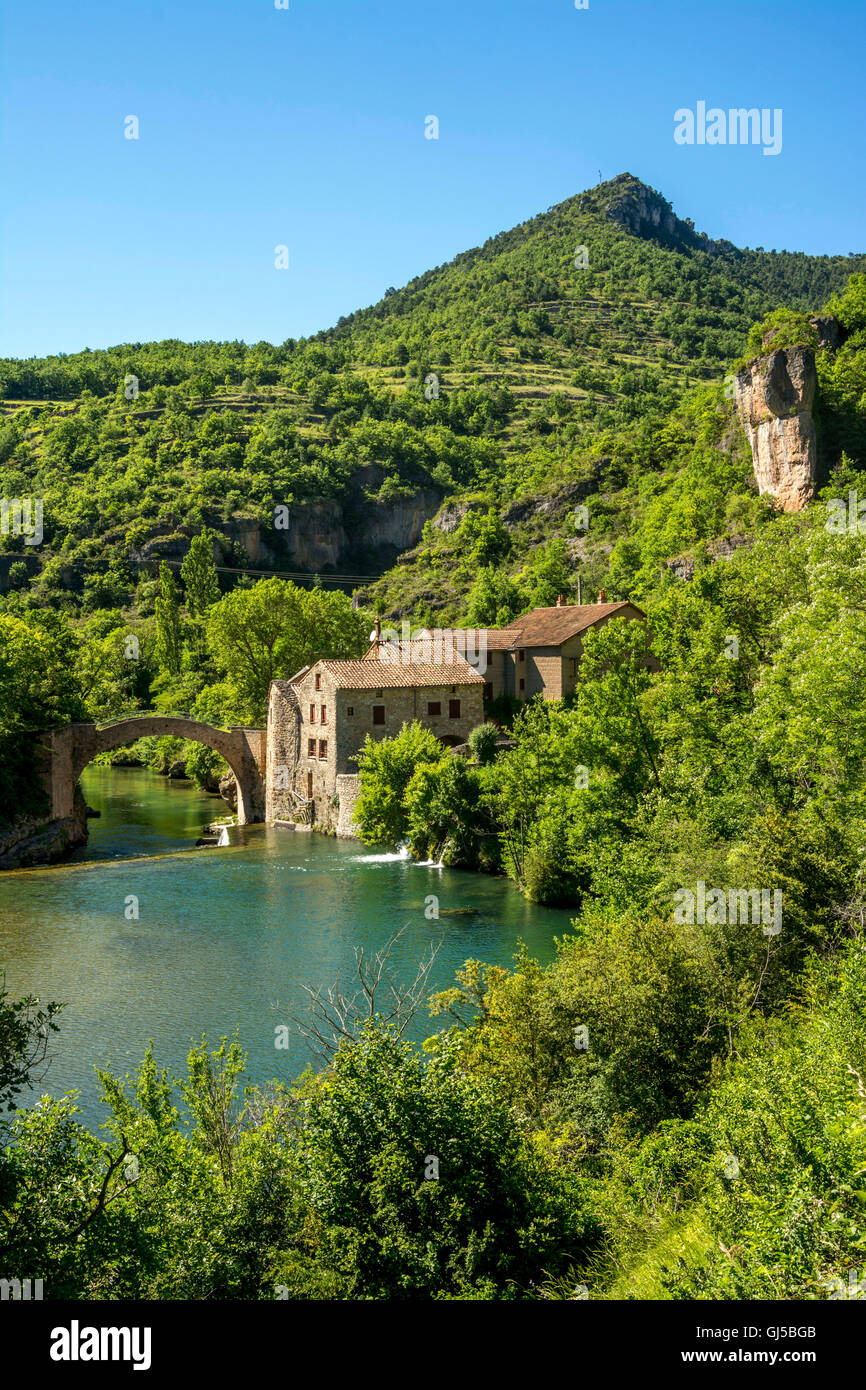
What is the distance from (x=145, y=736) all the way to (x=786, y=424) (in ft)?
118

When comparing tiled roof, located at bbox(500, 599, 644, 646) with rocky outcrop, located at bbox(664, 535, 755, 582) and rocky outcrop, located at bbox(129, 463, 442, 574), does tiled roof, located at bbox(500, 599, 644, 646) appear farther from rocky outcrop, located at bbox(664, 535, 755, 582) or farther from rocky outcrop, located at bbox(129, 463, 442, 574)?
rocky outcrop, located at bbox(129, 463, 442, 574)

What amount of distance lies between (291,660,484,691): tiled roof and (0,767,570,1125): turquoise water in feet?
24.6

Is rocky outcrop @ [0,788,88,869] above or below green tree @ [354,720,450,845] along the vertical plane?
below

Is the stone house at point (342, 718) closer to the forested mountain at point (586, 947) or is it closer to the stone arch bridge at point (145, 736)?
the stone arch bridge at point (145, 736)

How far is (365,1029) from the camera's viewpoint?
11828 millimetres

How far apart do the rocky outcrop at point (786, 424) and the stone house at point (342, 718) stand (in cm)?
1983

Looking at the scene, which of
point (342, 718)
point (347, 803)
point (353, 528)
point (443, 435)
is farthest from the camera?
point (443, 435)

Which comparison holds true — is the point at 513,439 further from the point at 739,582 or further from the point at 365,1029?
the point at 365,1029

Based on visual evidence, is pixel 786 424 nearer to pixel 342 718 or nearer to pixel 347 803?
pixel 342 718

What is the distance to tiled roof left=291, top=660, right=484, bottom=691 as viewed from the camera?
159 ft

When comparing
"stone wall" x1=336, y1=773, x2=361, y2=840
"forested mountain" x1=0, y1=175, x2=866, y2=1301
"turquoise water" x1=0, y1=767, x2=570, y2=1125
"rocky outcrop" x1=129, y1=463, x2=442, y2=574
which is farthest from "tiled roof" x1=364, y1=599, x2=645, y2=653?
"rocky outcrop" x1=129, y1=463, x2=442, y2=574

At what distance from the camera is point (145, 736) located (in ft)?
171

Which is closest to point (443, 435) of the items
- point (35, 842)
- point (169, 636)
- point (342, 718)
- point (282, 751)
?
point (169, 636)

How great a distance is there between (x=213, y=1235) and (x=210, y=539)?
103 metres
